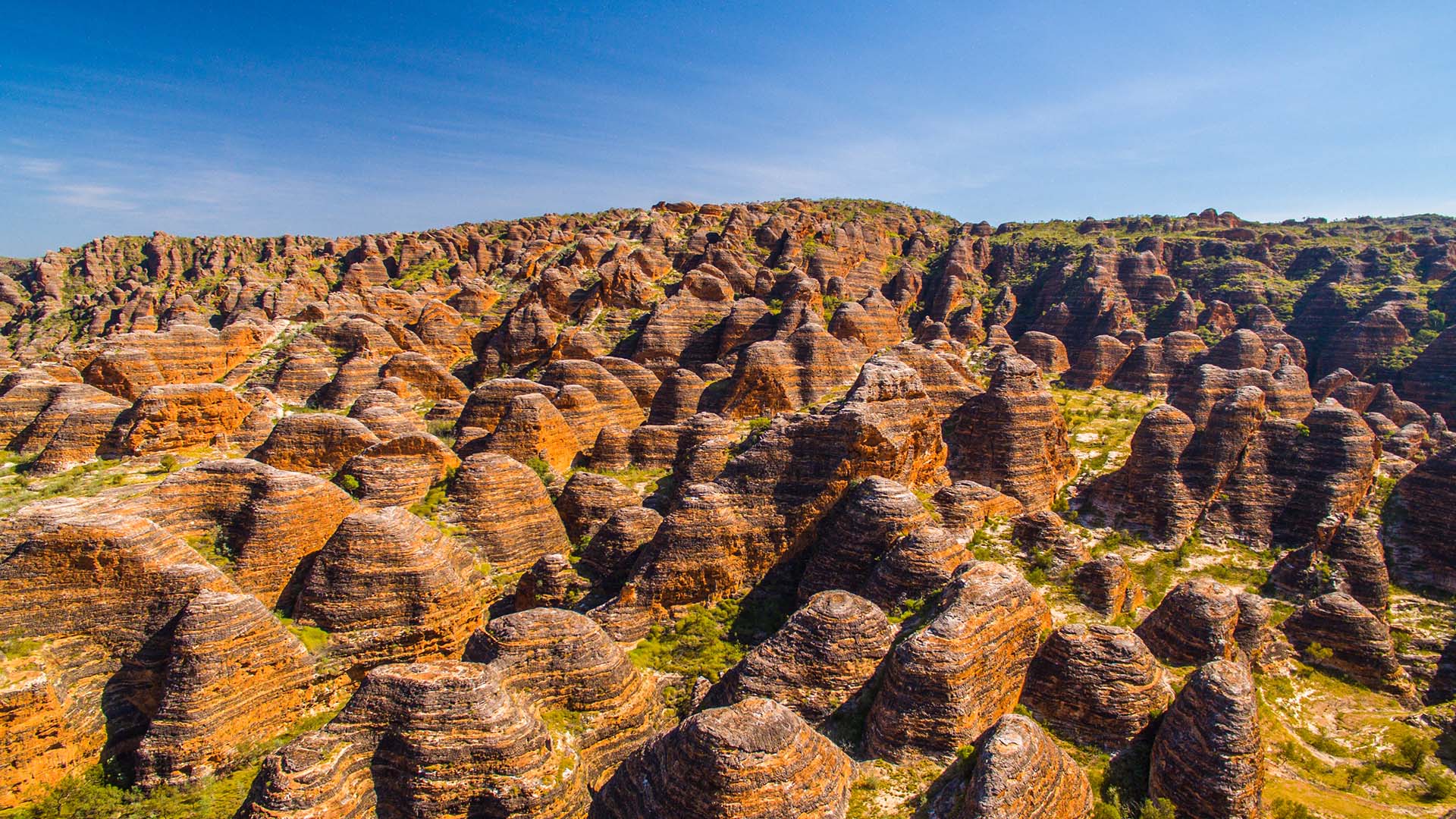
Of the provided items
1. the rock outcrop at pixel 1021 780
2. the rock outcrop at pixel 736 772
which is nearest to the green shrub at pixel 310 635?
the rock outcrop at pixel 736 772

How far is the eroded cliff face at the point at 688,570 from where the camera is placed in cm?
1355

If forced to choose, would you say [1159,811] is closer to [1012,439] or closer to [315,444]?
[1012,439]

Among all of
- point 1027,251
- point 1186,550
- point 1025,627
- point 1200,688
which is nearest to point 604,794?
point 1025,627

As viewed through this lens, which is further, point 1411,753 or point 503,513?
point 503,513

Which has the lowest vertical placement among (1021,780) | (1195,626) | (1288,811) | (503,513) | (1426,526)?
(1288,811)

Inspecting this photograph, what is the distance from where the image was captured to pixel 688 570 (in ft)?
71.4

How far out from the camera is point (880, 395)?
25.7 metres

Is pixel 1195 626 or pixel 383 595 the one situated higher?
pixel 383 595

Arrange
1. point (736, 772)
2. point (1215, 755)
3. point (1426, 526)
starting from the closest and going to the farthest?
point (736, 772), point (1215, 755), point (1426, 526)

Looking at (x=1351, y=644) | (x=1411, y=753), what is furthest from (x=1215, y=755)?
(x=1351, y=644)

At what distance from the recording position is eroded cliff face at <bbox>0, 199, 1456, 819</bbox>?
13547mm

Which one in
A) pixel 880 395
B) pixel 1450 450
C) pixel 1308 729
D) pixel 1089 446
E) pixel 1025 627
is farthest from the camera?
pixel 1089 446

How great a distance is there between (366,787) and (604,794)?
5223 millimetres

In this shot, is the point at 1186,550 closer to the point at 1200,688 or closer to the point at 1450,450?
the point at 1450,450
